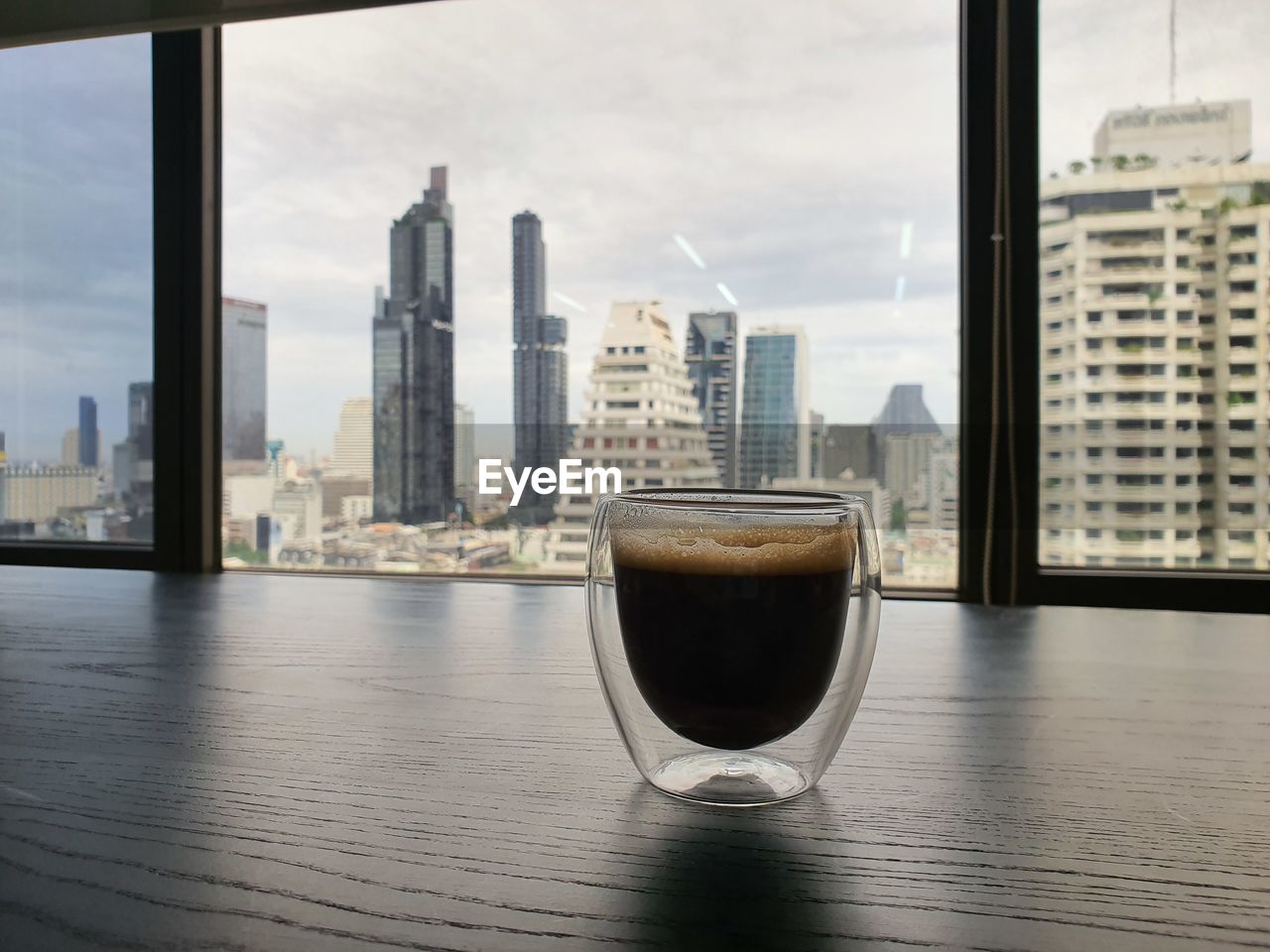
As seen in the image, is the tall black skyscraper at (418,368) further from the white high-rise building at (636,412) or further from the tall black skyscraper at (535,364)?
the white high-rise building at (636,412)

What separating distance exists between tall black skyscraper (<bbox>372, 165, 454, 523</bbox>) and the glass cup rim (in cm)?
156

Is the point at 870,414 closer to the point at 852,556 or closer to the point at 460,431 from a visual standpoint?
the point at 460,431

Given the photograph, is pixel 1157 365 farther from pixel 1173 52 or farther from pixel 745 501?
pixel 745 501

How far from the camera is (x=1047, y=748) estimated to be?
1.24ft

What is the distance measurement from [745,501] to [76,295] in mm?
2106

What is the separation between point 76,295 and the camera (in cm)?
194

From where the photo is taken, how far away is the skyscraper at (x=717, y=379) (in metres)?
1.79

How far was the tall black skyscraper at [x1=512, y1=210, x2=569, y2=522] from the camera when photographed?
6.08ft

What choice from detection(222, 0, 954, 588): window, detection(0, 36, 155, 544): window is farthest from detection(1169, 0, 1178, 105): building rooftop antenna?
detection(0, 36, 155, 544): window

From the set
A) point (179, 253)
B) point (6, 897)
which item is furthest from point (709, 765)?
point (179, 253)

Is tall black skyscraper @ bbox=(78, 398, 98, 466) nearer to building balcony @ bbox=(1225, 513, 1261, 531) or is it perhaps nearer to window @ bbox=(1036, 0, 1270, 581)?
window @ bbox=(1036, 0, 1270, 581)

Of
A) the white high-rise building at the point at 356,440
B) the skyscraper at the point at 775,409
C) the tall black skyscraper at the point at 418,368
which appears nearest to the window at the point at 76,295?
the white high-rise building at the point at 356,440

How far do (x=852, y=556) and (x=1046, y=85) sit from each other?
1.54 meters

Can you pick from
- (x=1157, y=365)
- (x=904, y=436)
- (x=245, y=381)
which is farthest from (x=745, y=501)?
(x=245, y=381)
